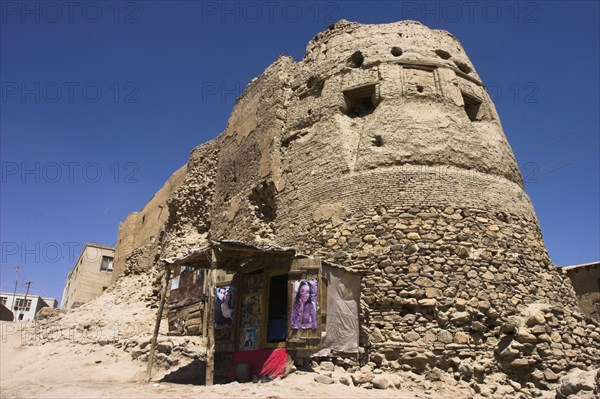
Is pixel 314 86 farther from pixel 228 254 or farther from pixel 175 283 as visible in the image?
pixel 175 283

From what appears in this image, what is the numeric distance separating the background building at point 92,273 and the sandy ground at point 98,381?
17.7 metres

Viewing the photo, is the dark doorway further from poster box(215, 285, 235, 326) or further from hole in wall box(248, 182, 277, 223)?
hole in wall box(248, 182, 277, 223)

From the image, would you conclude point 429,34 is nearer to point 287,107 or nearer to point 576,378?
point 287,107

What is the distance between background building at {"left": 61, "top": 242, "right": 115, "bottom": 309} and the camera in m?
33.8

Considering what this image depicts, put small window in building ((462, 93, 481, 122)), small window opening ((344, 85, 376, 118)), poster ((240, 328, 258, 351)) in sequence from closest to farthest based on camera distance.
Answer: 1. poster ((240, 328, 258, 351))
2. small window opening ((344, 85, 376, 118))
3. small window in building ((462, 93, 481, 122))

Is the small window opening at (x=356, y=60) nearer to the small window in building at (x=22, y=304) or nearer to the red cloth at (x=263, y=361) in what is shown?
the red cloth at (x=263, y=361)

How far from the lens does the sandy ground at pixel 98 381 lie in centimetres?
786

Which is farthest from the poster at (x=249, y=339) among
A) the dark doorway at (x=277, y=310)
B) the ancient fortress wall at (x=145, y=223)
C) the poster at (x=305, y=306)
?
the ancient fortress wall at (x=145, y=223)

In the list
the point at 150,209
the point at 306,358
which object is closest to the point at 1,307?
the point at 150,209

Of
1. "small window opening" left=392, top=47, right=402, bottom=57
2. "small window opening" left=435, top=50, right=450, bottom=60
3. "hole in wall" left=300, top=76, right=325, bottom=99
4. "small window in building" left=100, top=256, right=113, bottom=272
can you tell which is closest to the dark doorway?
"hole in wall" left=300, top=76, right=325, bottom=99

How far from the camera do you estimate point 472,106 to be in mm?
13688

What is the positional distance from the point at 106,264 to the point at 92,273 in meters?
1.40

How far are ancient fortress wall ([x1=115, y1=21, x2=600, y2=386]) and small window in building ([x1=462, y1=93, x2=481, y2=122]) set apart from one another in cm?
3

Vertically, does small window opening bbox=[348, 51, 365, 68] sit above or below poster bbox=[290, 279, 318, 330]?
above
